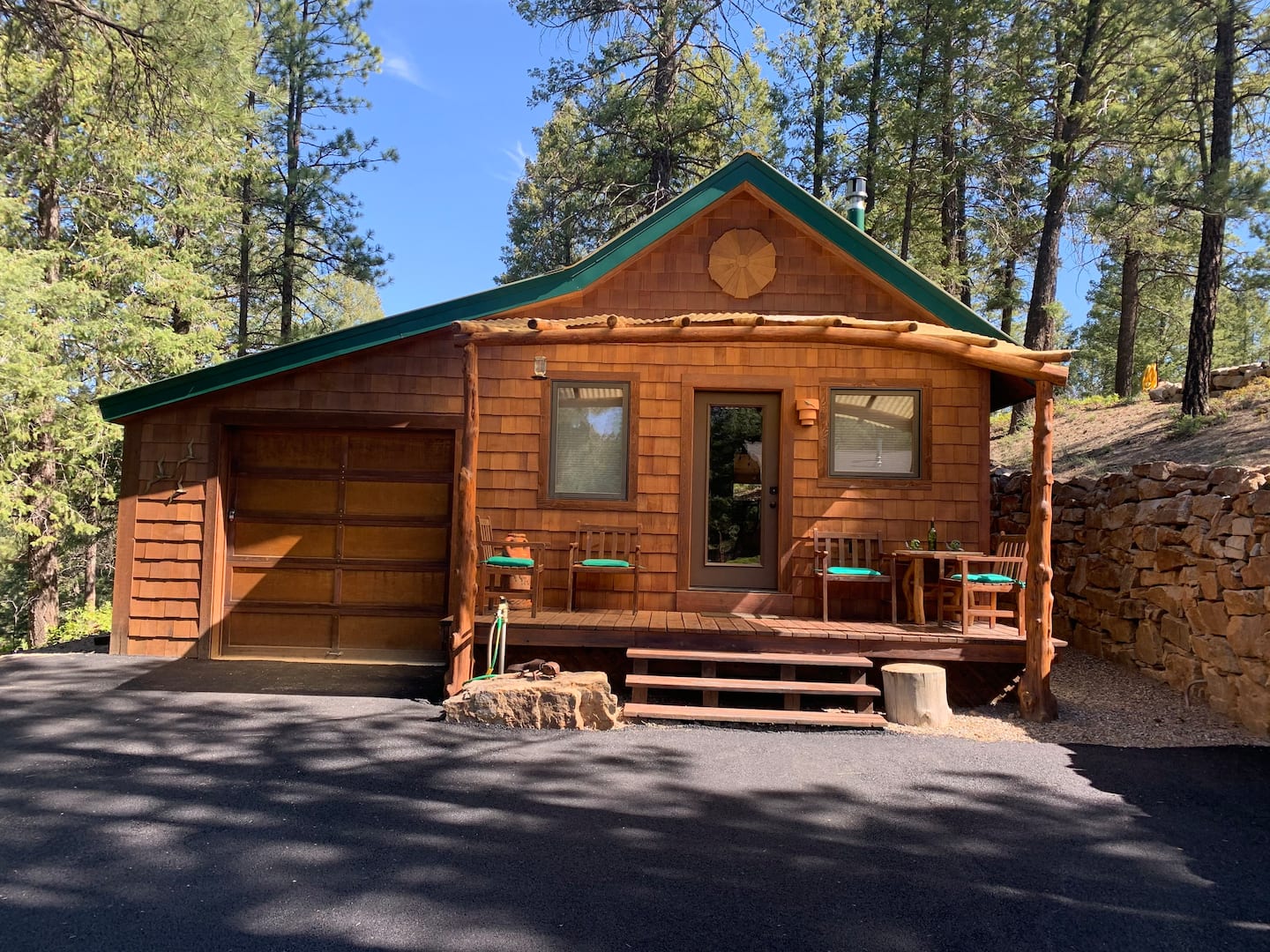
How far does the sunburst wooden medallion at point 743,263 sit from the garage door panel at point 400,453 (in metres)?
2.81

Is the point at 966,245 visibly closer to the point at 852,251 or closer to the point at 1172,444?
the point at 1172,444

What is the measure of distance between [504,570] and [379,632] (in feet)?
5.75

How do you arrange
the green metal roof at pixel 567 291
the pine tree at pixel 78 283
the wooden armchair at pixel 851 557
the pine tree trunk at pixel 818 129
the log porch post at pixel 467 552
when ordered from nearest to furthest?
the log porch post at pixel 467 552
the wooden armchair at pixel 851 557
the green metal roof at pixel 567 291
the pine tree at pixel 78 283
the pine tree trunk at pixel 818 129

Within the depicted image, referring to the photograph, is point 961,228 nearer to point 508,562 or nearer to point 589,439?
point 589,439

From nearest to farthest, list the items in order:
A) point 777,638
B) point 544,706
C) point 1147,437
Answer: point 544,706 < point 777,638 < point 1147,437

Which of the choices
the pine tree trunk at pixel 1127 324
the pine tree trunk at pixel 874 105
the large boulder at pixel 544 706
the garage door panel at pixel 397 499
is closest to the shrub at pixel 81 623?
the garage door panel at pixel 397 499

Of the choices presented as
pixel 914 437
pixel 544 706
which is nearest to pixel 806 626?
pixel 914 437

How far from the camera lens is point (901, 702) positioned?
5.01 m

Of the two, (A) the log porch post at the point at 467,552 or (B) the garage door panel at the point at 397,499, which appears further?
(B) the garage door panel at the point at 397,499

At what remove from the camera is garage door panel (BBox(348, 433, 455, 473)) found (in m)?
6.93

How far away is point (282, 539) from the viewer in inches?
271

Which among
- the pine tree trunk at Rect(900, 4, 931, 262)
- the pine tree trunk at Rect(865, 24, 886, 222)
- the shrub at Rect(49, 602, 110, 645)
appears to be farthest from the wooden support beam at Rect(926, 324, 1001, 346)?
the shrub at Rect(49, 602, 110, 645)

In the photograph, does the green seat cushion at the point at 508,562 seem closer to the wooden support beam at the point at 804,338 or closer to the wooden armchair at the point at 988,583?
the wooden support beam at the point at 804,338

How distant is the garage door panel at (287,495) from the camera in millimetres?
6910
